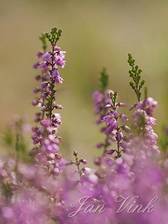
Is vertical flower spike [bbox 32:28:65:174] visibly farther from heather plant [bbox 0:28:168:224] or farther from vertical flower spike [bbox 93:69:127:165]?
vertical flower spike [bbox 93:69:127:165]

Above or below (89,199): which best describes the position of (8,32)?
above

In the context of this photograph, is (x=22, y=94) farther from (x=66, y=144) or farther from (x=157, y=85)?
(x=66, y=144)

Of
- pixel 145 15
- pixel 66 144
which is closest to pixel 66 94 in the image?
pixel 145 15

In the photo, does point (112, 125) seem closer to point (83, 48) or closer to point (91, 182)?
point (91, 182)

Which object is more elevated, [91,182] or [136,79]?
[136,79]

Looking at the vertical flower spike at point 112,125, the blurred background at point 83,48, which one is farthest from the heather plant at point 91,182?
the blurred background at point 83,48

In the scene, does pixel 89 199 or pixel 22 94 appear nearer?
pixel 89 199

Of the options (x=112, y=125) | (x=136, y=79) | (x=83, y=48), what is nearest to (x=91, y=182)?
(x=112, y=125)
